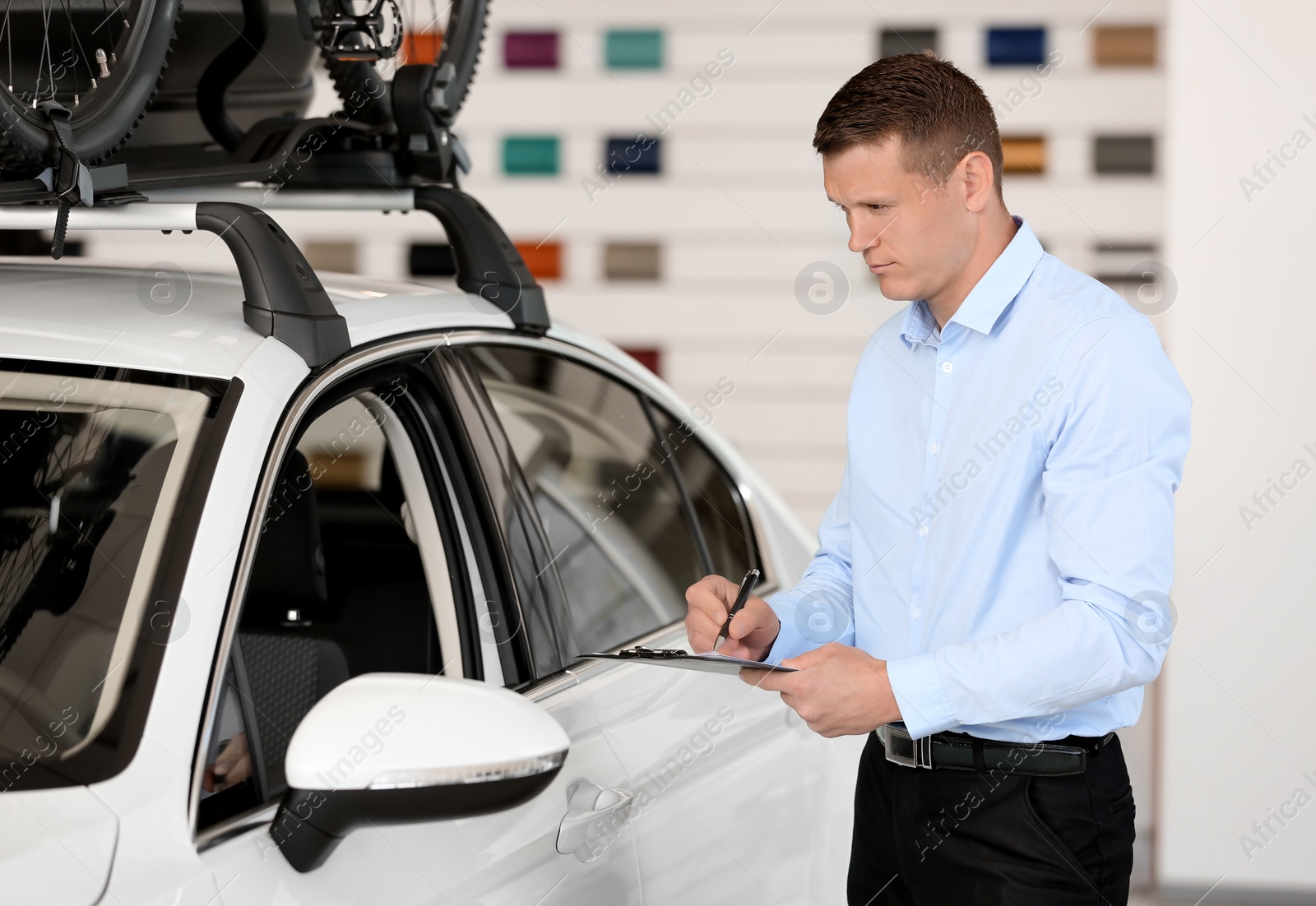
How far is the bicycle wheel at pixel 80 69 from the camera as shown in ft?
5.17

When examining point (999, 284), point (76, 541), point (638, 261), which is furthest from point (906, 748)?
point (638, 261)

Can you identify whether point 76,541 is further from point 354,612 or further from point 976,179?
point 976,179

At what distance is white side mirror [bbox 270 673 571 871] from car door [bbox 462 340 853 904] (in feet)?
1.69

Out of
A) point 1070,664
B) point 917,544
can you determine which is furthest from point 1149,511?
point 917,544

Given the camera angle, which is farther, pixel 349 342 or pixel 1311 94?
pixel 1311 94

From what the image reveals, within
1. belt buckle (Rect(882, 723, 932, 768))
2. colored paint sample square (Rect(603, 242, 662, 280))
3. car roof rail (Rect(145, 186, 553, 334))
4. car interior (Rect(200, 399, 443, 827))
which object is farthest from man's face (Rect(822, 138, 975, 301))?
colored paint sample square (Rect(603, 242, 662, 280))

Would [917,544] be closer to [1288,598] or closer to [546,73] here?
[1288,598]

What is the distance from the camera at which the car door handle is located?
1729 millimetres

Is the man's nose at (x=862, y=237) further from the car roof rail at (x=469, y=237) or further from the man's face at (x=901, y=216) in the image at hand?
the car roof rail at (x=469, y=237)

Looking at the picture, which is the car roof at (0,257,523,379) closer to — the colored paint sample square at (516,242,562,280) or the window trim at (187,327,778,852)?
→ the window trim at (187,327,778,852)

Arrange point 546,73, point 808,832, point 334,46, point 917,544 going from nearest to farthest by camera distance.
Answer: point 917,544 < point 334,46 < point 808,832 < point 546,73

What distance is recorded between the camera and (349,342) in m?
1.65

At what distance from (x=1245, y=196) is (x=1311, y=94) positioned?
0.94 ft

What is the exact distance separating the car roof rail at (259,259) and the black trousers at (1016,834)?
0.89m
